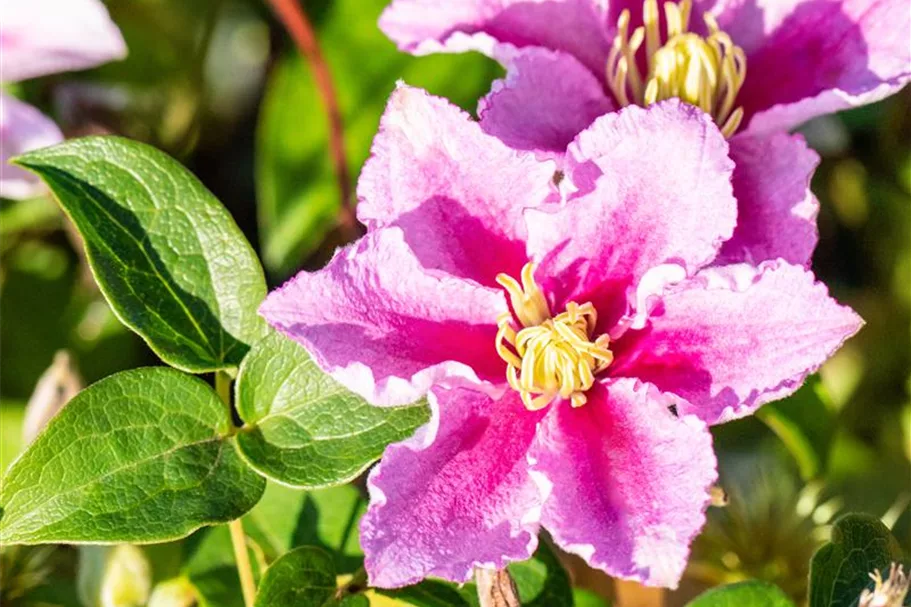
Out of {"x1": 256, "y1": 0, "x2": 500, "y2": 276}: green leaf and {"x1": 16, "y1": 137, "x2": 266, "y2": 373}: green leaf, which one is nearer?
{"x1": 16, "y1": 137, "x2": 266, "y2": 373}: green leaf

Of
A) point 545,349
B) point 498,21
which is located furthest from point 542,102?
point 545,349

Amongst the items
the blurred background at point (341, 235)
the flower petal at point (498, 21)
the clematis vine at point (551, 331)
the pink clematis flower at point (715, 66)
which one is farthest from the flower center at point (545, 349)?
the blurred background at point (341, 235)

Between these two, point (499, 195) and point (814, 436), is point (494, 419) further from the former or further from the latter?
point (814, 436)

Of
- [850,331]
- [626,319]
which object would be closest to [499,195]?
[626,319]

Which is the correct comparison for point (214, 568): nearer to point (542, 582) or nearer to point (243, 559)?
point (243, 559)

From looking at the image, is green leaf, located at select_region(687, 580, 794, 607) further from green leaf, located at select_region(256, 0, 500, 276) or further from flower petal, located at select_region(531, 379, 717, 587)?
green leaf, located at select_region(256, 0, 500, 276)

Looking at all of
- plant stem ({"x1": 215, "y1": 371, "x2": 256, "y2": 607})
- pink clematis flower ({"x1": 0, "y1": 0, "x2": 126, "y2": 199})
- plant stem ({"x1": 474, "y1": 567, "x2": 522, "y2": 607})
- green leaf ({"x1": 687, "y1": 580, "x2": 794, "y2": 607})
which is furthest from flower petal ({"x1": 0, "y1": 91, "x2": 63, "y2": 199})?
green leaf ({"x1": 687, "y1": 580, "x2": 794, "y2": 607})
